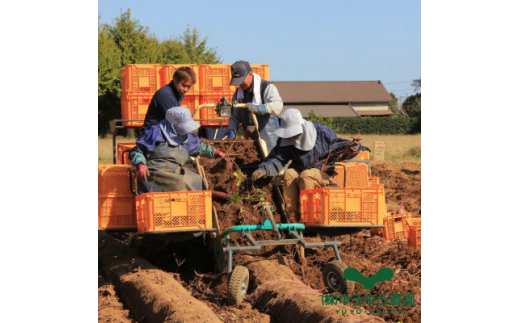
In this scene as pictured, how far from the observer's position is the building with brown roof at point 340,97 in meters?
58.8

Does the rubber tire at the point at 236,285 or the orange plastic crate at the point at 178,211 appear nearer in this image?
the rubber tire at the point at 236,285

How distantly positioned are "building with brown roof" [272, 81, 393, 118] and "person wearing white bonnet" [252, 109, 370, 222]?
48.8m

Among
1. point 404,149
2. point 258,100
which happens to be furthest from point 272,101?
point 404,149

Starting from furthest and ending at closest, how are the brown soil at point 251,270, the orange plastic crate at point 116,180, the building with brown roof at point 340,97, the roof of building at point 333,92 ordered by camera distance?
the roof of building at point 333,92
the building with brown roof at point 340,97
the orange plastic crate at point 116,180
the brown soil at point 251,270

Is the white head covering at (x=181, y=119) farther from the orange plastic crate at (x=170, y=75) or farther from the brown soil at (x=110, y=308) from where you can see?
the orange plastic crate at (x=170, y=75)

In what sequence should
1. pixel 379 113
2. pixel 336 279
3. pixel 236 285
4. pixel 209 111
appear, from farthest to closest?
pixel 379 113
pixel 209 111
pixel 336 279
pixel 236 285

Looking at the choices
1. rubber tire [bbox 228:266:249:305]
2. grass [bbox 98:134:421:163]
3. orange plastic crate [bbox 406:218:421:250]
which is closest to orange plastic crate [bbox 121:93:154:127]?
orange plastic crate [bbox 406:218:421:250]

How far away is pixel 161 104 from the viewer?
832 centimetres

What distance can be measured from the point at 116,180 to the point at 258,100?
2.15 metres

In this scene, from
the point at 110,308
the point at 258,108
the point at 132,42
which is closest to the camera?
the point at 110,308

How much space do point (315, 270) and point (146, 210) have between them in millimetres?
1935

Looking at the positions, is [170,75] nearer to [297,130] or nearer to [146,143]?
[146,143]

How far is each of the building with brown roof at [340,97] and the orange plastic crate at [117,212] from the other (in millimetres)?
48992

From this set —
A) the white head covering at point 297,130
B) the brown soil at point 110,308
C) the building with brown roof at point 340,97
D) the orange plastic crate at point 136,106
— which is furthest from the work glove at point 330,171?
the building with brown roof at point 340,97
